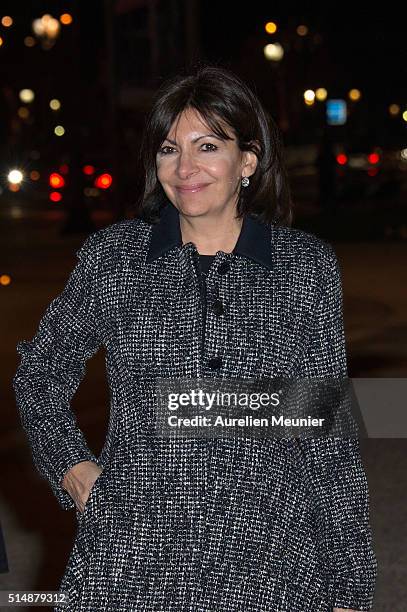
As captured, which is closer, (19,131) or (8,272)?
(8,272)

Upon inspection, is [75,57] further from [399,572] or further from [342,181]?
[399,572]

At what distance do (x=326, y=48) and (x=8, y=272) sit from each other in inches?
1460

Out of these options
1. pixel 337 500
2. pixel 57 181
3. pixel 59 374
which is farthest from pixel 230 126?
pixel 57 181

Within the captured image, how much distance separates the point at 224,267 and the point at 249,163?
1.04ft

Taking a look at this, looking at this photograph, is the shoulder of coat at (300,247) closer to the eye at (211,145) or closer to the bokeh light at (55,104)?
the eye at (211,145)

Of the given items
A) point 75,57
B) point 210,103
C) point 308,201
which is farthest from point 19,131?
point 210,103

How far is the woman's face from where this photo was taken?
3.36 metres

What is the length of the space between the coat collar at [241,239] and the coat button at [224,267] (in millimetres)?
38

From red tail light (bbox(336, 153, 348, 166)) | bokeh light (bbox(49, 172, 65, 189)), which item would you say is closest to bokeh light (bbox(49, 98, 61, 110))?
bokeh light (bbox(49, 172, 65, 189))

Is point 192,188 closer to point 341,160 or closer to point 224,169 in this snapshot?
point 224,169

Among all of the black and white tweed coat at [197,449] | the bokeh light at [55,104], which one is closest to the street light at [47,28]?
the bokeh light at [55,104]

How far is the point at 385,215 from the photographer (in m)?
39.8

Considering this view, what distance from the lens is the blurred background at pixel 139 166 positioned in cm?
833

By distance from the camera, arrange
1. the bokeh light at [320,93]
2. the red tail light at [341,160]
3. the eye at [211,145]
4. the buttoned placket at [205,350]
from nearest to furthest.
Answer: the buttoned placket at [205,350] < the eye at [211,145] < the red tail light at [341,160] < the bokeh light at [320,93]
